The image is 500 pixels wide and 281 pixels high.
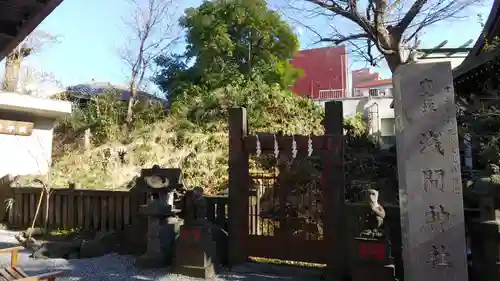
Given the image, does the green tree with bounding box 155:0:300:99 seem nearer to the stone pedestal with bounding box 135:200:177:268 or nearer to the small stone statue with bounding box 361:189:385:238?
the stone pedestal with bounding box 135:200:177:268

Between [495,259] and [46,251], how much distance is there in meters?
7.45

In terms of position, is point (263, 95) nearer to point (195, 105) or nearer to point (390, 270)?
point (195, 105)

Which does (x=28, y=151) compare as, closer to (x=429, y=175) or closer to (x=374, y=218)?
(x=374, y=218)

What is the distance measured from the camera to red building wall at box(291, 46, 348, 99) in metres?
26.6

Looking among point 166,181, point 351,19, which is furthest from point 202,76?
point 166,181

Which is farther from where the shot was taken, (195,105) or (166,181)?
(195,105)

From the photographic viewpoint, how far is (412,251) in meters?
4.33

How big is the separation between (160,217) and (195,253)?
3.35ft

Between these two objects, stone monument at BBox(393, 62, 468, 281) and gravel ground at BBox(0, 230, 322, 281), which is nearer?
stone monument at BBox(393, 62, 468, 281)

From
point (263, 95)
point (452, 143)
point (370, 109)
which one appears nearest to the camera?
point (452, 143)

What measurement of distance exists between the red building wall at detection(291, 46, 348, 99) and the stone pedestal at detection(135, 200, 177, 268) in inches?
814

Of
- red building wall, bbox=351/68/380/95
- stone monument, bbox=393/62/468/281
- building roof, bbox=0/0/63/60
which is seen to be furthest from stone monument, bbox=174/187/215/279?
red building wall, bbox=351/68/380/95

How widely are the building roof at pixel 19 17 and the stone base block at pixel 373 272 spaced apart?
15.3 feet

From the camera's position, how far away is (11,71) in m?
15.0
